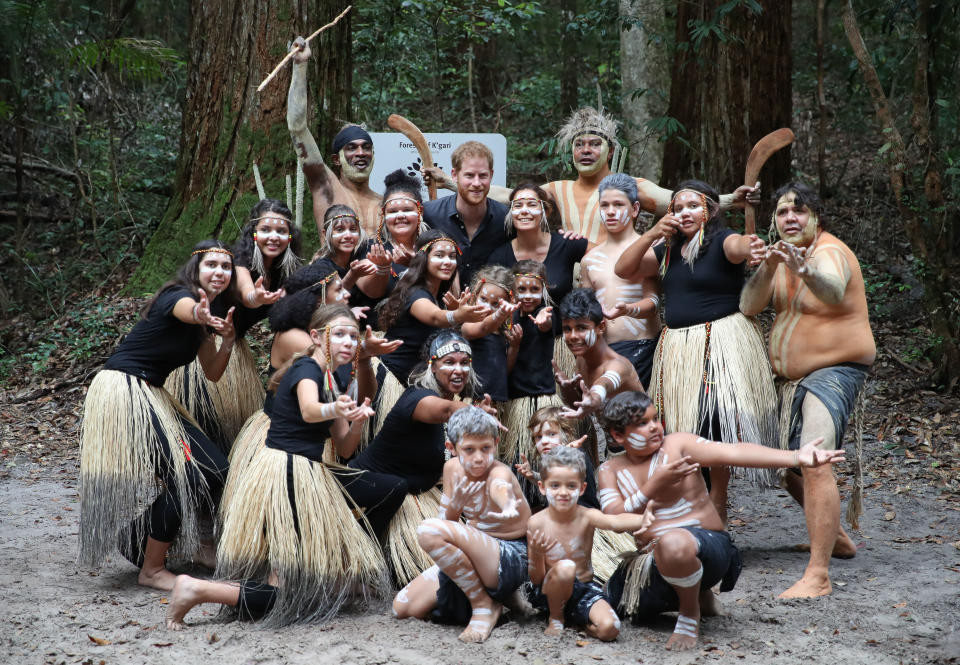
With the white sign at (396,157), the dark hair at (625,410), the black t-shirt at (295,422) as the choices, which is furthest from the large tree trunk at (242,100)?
the dark hair at (625,410)

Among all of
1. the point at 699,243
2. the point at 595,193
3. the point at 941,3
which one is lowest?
the point at 699,243

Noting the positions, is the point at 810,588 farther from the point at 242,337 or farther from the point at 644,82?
the point at 644,82

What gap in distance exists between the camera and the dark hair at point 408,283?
3.85 metres

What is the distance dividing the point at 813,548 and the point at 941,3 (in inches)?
147

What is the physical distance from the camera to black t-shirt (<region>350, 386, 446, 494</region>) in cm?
355

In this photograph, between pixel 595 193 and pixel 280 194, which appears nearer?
pixel 595 193

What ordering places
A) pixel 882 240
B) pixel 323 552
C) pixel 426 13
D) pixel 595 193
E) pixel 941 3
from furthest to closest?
pixel 426 13 → pixel 882 240 → pixel 941 3 → pixel 595 193 → pixel 323 552

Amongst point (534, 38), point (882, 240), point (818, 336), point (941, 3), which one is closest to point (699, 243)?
point (818, 336)

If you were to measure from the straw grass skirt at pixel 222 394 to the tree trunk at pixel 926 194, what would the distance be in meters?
3.42

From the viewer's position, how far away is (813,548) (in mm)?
3459

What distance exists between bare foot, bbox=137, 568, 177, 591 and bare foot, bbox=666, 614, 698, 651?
1.89m

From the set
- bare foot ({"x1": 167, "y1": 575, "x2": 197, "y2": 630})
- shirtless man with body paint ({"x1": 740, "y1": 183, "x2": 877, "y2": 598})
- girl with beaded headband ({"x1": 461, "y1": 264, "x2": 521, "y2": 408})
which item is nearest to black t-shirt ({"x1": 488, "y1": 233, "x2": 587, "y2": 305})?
girl with beaded headband ({"x1": 461, "y1": 264, "x2": 521, "y2": 408})

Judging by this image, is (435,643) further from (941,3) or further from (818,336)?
(941,3)

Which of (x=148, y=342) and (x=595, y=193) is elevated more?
(x=595, y=193)
